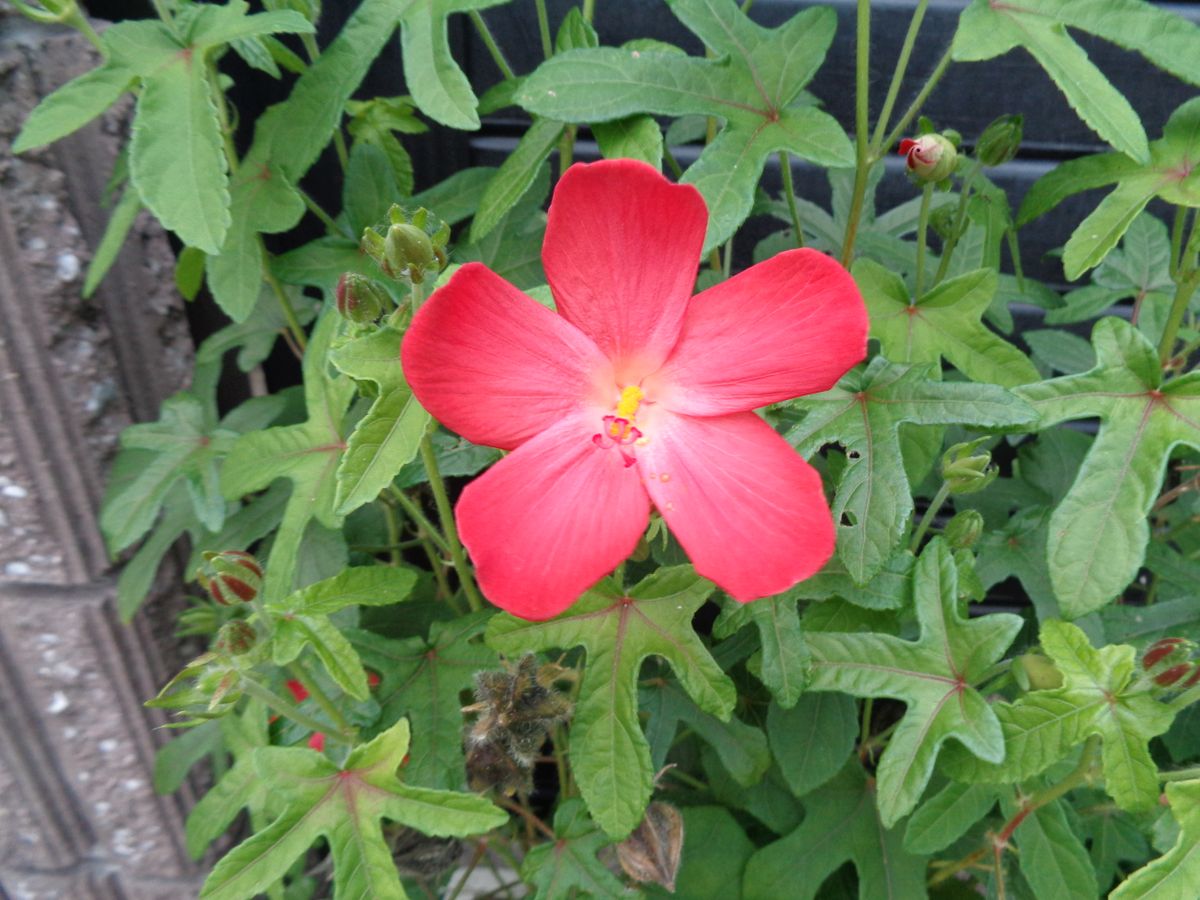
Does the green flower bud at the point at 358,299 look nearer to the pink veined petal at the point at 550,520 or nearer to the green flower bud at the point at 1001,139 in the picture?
the pink veined petal at the point at 550,520

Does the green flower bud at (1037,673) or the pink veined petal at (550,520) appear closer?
the pink veined petal at (550,520)

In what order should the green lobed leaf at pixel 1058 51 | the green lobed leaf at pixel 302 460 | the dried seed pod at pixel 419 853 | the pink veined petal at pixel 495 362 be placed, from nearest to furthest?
the pink veined petal at pixel 495 362, the green lobed leaf at pixel 1058 51, the green lobed leaf at pixel 302 460, the dried seed pod at pixel 419 853

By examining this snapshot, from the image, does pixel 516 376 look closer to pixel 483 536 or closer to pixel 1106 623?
pixel 483 536

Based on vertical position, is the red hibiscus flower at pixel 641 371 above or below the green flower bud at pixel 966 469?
above

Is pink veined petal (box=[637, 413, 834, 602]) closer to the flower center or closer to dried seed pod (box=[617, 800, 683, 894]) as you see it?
the flower center

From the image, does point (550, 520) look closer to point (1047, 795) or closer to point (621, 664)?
point (621, 664)

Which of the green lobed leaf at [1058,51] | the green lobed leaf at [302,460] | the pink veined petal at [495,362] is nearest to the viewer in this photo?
the pink veined petal at [495,362]

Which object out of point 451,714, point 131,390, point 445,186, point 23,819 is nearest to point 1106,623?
point 451,714

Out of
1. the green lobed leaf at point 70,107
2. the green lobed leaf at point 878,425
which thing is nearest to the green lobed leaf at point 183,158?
the green lobed leaf at point 70,107

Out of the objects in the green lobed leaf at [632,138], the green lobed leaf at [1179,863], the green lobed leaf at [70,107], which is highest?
the green lobed leaf at [70,107]
